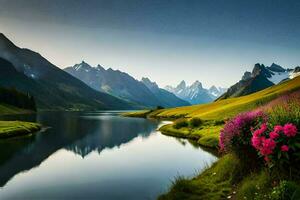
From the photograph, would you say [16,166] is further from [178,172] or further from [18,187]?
[178,172]

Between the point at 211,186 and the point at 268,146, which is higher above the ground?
the point at 268,146

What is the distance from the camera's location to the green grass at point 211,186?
849 inches

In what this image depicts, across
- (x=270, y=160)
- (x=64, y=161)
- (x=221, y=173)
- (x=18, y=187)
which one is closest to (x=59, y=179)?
(x=18, y=187)

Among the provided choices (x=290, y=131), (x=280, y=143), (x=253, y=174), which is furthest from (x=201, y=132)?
(x=290, y=131)

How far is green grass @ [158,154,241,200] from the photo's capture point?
2156cm

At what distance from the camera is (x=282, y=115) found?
19062mm

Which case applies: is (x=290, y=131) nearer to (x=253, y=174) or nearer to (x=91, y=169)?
(x=253, y=174)

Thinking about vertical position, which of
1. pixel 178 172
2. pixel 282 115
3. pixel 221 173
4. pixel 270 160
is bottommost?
pixel 178 172

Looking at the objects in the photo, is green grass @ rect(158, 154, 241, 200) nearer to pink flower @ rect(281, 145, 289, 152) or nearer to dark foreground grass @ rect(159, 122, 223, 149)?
pink flower @ rect(281, 145, 289, 152)

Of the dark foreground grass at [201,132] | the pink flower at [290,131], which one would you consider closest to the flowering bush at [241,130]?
the pink flower at [290,131]

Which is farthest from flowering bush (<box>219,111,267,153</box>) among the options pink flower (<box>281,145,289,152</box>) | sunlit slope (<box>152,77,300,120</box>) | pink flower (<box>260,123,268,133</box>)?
sunlit slope (<box>152,77,300,120</box>)

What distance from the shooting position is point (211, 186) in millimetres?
23297

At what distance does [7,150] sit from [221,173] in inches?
1807

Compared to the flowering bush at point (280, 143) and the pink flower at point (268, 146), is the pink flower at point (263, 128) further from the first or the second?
the pink flower at point (268, 146)
